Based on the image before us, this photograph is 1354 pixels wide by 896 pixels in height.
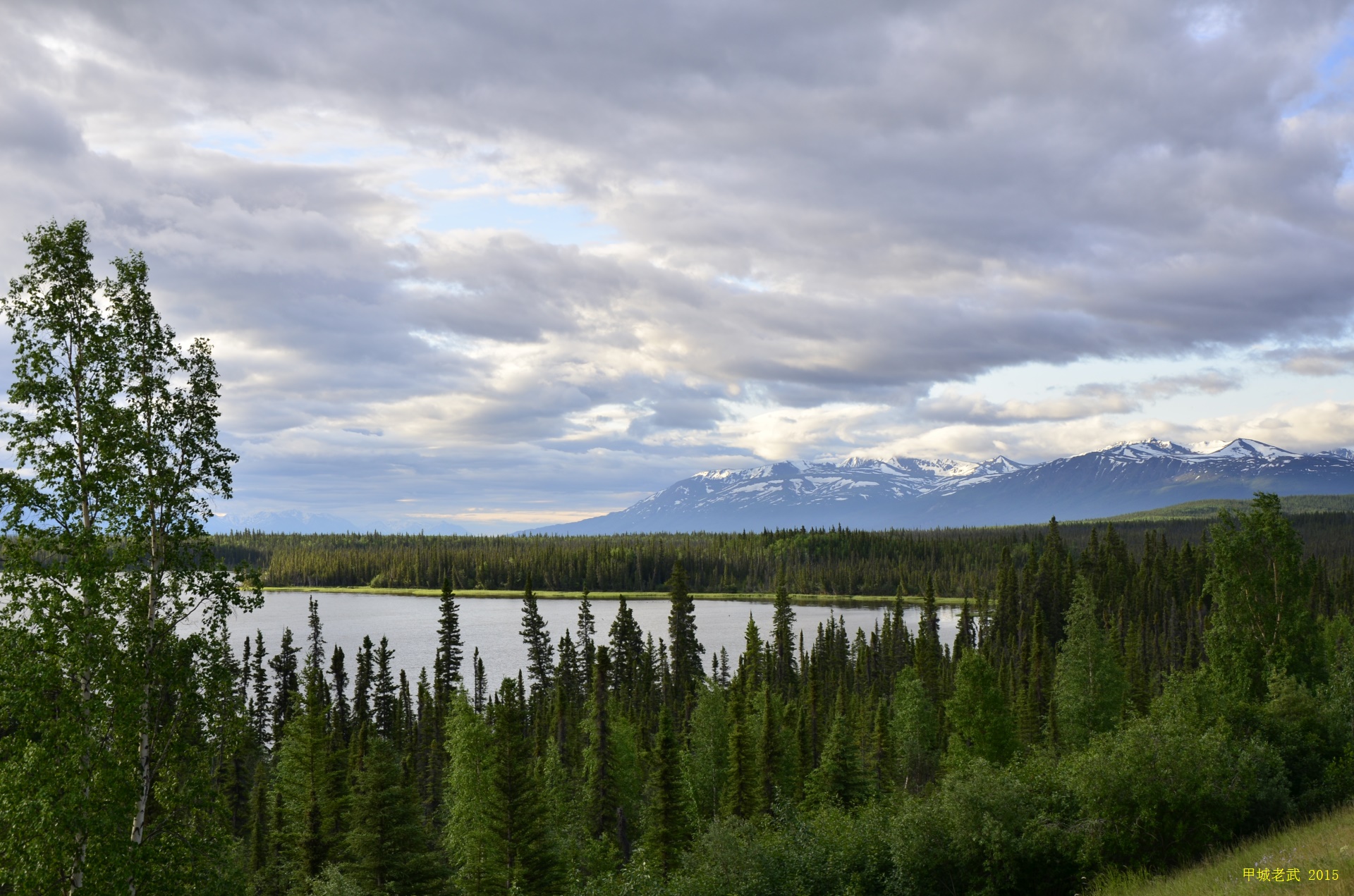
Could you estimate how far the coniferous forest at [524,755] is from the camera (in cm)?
2347

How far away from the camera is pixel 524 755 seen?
168 ft

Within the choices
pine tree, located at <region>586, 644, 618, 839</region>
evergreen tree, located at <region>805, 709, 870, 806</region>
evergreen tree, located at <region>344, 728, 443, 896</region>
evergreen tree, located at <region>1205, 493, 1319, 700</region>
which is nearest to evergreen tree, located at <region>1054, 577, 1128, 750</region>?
evergreen tree, located at <region>1205, 493, 1319, 700</region>

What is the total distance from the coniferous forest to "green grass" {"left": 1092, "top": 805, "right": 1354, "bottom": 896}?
2044 mm

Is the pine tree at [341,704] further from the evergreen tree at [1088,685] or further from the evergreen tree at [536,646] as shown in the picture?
the evergreen tree at [1088,685]

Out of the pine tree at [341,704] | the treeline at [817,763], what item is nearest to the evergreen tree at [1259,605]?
the treeline at [817,763]

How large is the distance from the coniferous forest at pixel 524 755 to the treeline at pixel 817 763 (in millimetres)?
194

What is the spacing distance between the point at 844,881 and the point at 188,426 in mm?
27207

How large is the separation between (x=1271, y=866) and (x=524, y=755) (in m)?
37.8

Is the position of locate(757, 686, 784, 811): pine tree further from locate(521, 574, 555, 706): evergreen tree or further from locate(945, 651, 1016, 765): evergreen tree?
locate(521, 574, 555, 706): evergreen tree

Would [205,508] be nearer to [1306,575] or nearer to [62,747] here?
[62,747]

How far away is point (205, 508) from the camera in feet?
87.0

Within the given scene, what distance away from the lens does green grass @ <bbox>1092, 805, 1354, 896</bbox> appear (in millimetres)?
19047

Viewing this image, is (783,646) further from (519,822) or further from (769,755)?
(519,822)

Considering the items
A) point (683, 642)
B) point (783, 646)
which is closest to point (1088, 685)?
point (683, 642)
